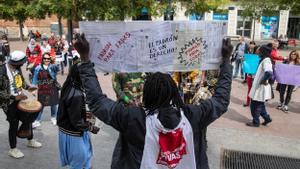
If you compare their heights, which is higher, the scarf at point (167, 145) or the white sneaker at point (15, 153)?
the scarf at point (167, 145)

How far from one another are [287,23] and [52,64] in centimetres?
3654

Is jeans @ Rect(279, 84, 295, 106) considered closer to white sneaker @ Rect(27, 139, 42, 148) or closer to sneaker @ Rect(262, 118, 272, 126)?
sneaker @ Rect(262, 118, 272, 126)

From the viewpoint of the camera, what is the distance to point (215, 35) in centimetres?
305

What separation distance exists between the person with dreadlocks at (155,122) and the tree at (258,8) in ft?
97.5

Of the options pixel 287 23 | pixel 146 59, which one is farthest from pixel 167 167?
pixel 287 23

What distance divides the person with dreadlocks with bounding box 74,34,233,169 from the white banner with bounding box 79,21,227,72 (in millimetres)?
425

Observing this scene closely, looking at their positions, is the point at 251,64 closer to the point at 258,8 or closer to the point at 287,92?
the point at 287,92

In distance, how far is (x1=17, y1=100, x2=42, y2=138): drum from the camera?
17.6 feet

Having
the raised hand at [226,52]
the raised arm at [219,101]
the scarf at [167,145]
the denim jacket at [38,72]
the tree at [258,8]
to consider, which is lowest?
the denim jacket at [38,72]

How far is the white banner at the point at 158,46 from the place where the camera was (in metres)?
2.90

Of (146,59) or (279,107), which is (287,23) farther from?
(146,59)

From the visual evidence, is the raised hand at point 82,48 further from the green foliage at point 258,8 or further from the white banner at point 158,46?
the green foliage at point 258,8

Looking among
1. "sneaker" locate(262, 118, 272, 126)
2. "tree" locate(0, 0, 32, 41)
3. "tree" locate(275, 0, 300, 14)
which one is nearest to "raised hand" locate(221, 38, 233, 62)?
"sneaker" locate(262, 118, 272, 126)

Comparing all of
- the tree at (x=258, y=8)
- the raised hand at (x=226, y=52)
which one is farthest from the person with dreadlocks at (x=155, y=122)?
the tree at (x=258, y=8)
